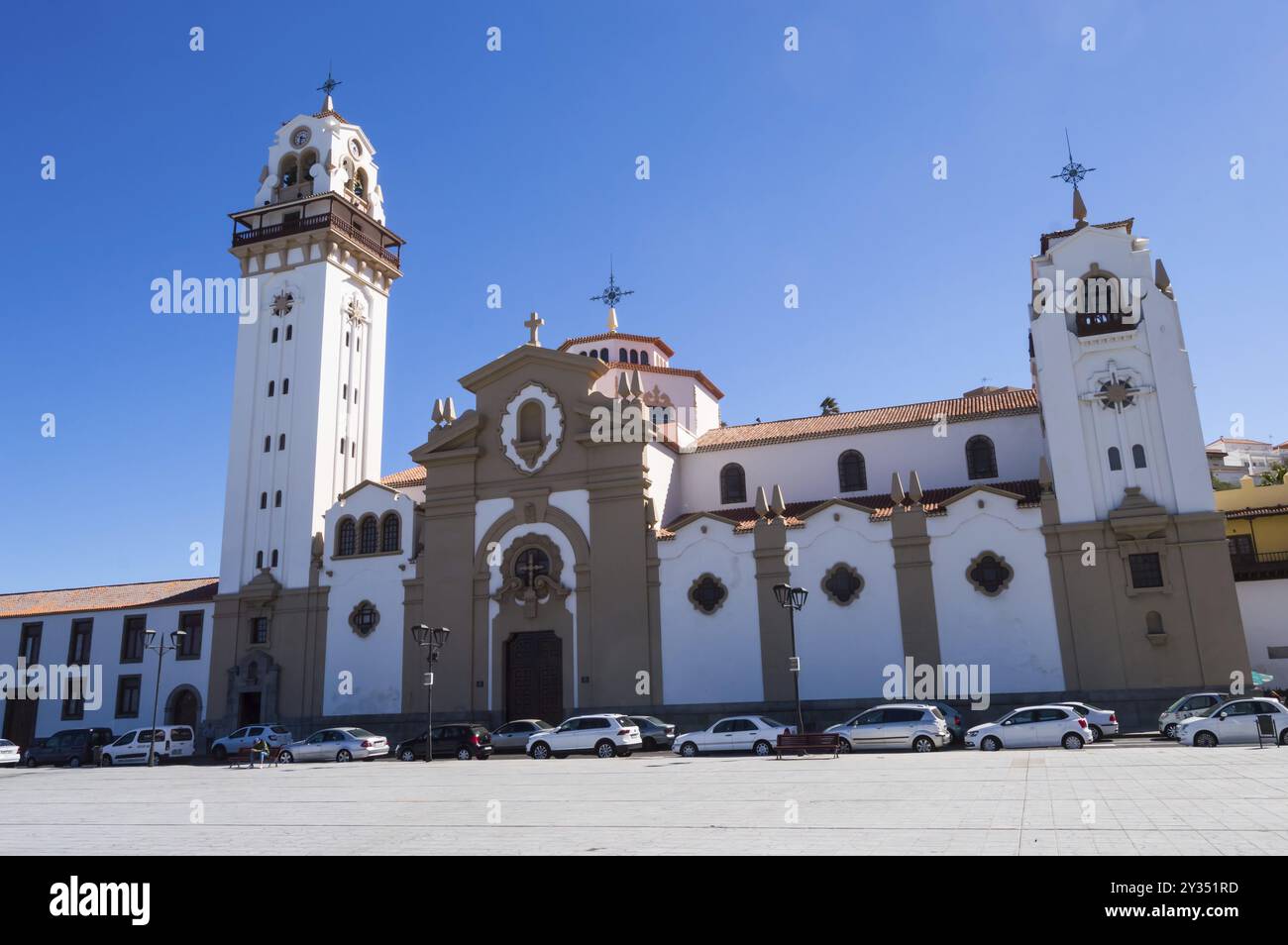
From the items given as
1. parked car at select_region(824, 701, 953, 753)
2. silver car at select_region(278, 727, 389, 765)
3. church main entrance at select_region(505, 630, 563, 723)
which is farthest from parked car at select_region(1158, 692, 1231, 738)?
silver car at select_region(278, 727, 389, 765)

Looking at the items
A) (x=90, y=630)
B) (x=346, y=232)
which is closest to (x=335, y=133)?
(x=346, y=232)

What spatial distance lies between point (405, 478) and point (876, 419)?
78.1 feet

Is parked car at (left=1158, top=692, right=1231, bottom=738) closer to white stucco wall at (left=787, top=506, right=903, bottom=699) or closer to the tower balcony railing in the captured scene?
white stucco wall at (left=787, top=506, right=903, bottom=699)

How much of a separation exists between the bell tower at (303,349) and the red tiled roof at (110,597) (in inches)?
164

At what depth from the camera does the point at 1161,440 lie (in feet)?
104

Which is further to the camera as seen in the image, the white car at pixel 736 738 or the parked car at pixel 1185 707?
the white car at pixel 736 738

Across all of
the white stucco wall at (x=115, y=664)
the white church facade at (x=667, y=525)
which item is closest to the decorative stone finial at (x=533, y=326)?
the white church facade at (x=667, y=525)

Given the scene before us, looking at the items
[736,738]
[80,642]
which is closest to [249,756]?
[736,738]

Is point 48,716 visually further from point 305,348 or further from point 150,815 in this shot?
point 150,815

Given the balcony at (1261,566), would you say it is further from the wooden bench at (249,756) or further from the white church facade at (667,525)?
the wooden bench at (249,756)

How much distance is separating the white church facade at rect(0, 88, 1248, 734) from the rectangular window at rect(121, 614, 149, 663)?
3.88 metres

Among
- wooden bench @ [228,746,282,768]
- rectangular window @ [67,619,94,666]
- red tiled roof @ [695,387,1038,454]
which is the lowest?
wooden bench @ [228,746,282,768]

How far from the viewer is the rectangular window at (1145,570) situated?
100 ft

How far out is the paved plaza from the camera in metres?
9.47
